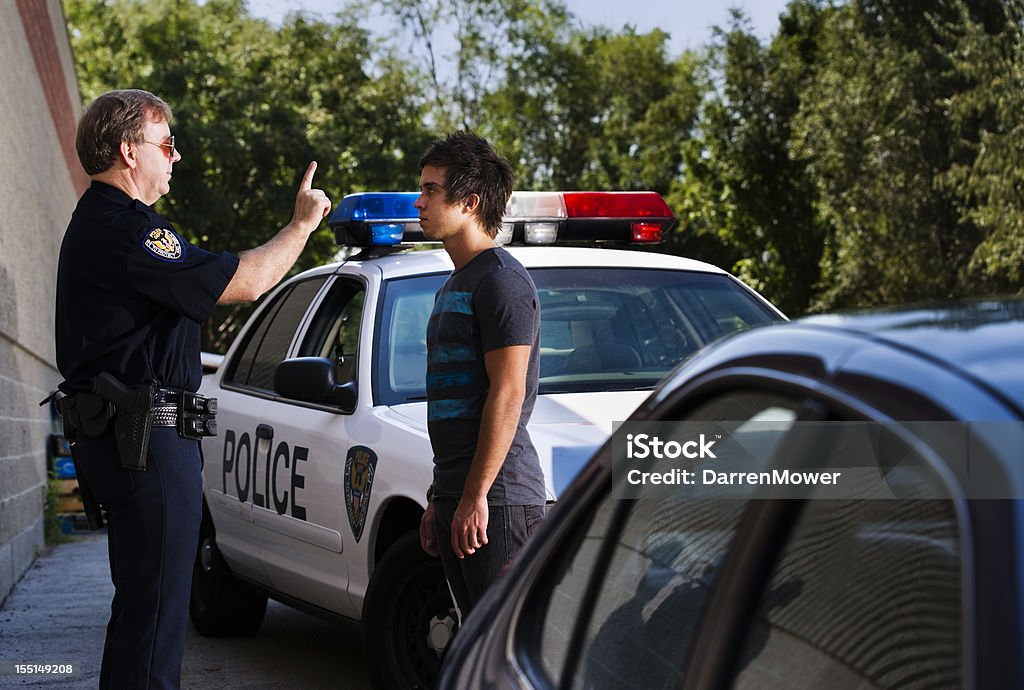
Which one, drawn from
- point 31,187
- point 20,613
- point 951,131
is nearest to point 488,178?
point 20,613

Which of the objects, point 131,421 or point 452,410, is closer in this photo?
point 452,410

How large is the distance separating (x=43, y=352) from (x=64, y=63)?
503 centimetres

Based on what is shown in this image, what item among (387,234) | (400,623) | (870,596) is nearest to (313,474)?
(400,623)

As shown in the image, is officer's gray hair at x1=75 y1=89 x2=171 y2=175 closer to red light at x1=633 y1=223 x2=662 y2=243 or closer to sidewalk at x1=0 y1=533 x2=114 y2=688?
red light at x1=633 y1=223 x2=662 y2=243

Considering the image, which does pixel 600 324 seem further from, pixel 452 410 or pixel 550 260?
pixel 452 410

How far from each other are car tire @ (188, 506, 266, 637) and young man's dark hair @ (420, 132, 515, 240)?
3458 mm

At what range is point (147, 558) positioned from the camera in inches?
153

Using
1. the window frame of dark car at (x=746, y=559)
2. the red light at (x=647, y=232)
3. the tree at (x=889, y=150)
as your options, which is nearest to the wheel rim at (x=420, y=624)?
the red light at (x=647, y=232)

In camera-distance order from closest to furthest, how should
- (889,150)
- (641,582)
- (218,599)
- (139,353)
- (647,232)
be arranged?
1. (641,582)
2. (139,353)
3. (647,232)
4. (218,599)
5. (889,150)

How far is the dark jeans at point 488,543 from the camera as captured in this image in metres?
3.65

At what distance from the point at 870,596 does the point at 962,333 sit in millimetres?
275

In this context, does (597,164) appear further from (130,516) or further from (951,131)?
(130,516)

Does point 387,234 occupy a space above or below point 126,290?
below

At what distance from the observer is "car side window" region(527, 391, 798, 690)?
1648mm
